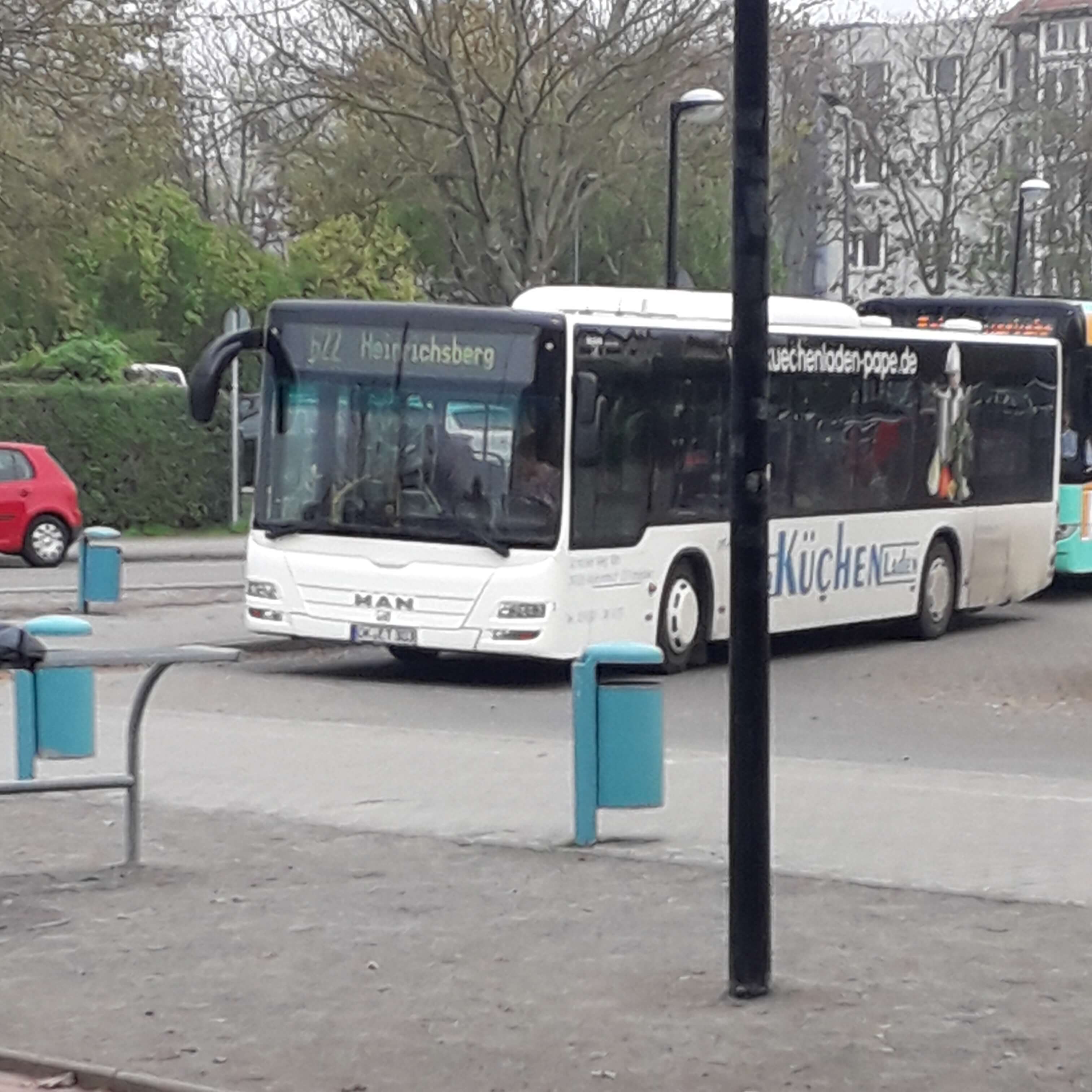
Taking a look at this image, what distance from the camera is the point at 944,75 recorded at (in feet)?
190

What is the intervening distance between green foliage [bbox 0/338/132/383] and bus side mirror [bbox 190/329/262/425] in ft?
69.2

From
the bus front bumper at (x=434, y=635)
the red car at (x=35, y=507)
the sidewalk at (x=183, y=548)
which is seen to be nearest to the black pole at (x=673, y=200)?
the sidewalk at (x=183, y=548)

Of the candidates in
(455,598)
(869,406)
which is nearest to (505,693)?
(455,598)

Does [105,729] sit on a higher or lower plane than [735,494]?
lower

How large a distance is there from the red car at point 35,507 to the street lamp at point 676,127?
7970mm

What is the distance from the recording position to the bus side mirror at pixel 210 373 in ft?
57.2

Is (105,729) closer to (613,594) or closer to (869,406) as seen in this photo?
(613,594)

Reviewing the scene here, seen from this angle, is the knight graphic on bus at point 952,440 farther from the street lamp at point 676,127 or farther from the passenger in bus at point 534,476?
the street lamp at point 676,127

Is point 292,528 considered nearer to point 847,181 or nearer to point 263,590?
point 263,590

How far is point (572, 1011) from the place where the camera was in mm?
7184

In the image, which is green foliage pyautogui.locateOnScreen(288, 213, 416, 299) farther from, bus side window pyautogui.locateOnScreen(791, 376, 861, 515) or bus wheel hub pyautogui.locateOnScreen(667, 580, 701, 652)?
bus wheel hub pyautogui.locateOnScreen(667, 580, 701, 652)

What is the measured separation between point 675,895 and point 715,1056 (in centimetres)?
254

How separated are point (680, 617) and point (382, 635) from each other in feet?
8.12

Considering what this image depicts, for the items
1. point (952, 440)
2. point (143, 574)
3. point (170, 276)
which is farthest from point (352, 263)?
point (952, 440)
